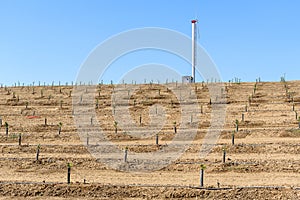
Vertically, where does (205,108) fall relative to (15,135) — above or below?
above

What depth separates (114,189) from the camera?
15.5m

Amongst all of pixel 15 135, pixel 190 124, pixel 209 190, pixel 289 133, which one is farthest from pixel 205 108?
pixel 209 190

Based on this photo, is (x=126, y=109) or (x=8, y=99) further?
(x=8, y=99)

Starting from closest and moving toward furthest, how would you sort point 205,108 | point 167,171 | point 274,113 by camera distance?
point 167,171 → point 274,113 → point 205,108

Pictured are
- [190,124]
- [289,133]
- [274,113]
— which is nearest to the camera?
[289,133]

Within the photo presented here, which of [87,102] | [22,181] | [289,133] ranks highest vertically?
[87,102]

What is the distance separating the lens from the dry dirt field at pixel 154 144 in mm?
15547

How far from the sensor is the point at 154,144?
24.5 metres

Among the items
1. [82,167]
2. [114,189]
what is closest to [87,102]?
[82,167]

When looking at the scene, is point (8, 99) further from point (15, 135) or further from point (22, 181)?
point (22, 181)

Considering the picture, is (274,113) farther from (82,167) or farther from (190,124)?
(82,167)

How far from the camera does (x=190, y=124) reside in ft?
102

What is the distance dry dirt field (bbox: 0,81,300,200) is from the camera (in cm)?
1555

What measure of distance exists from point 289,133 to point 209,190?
1298 cm
